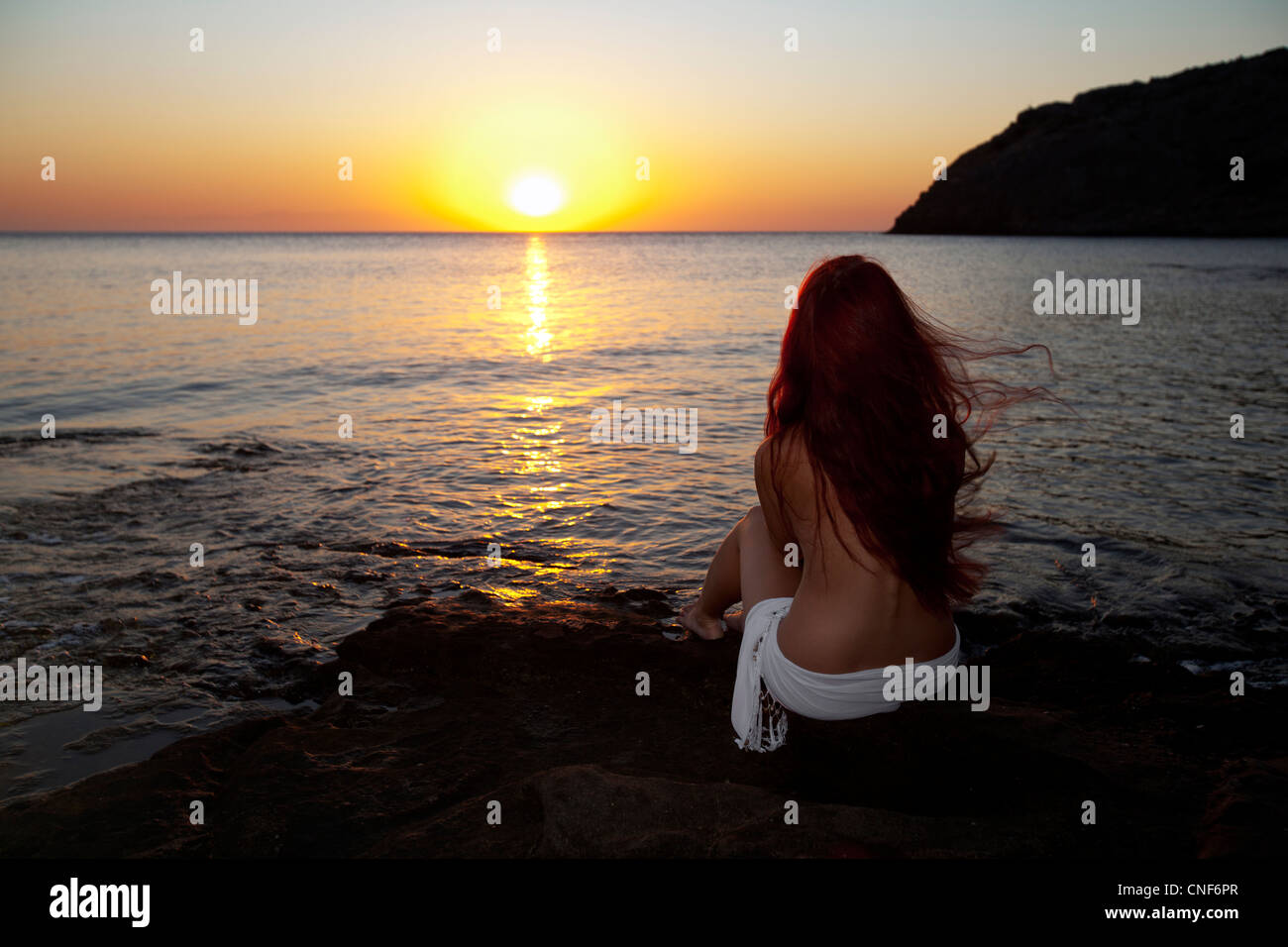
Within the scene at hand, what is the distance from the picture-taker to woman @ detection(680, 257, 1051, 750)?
2.84 metres

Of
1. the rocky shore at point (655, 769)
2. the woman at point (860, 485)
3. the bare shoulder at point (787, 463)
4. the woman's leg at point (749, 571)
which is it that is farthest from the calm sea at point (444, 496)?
the bare shoulder at point (787, 463)

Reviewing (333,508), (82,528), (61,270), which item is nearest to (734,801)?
(333,508)

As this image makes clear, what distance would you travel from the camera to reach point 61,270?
145 ft

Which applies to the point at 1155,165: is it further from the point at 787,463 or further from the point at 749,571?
the point at 787,463

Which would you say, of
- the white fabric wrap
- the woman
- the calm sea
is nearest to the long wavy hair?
the woman

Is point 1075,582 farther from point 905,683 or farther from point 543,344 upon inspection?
point 543,344

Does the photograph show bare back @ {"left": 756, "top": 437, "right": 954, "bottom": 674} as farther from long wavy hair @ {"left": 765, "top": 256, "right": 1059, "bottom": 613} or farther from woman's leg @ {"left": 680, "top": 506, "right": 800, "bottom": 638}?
woman's leg @ {"left": 680, "top": 506, "right": 800, "bottom": 638}

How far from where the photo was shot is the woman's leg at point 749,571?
3439 millimetres

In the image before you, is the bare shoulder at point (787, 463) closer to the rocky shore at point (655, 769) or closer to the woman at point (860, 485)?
the woman at point (860, 485)

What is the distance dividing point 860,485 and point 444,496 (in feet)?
19.1

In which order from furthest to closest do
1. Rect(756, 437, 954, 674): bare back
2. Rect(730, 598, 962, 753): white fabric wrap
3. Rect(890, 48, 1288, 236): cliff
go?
Rect(890, 48, 1288, 236): cliff < Rect(730, 598, 962, 753): white fabric wrap < Rect(756, 437, 954, 674): bare back

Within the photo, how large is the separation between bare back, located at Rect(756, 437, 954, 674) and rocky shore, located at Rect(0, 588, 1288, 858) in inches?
20.5

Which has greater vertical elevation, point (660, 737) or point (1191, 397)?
point (1191, 397)
